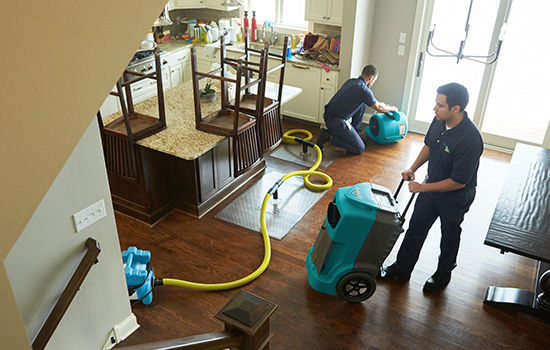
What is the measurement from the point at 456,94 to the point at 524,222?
98cm

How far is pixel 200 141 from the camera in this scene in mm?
4094

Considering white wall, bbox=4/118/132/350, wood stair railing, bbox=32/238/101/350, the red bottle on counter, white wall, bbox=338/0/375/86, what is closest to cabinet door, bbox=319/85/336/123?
white wall, bbox=338/0/375/86

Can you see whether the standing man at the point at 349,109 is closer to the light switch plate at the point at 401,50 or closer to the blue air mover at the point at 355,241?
the light switch plate at the point at 401,50

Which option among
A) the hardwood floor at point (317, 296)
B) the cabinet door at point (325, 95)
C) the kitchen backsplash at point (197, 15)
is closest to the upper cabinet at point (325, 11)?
the cabinet door at point (325, 95)

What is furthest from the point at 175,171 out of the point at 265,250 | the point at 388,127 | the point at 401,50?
the point at 401,50

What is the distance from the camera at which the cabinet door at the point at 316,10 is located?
589 cm

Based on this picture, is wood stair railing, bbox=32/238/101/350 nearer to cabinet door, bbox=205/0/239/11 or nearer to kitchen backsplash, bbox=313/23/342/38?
kitchen backsplash, bbox=313/23/342/38

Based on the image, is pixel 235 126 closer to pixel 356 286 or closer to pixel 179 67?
pixel 356 286

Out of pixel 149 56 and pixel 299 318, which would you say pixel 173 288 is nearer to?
pixel 299 318

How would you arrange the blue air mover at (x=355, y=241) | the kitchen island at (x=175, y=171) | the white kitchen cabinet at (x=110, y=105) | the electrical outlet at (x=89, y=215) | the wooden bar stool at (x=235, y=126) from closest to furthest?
the electrical outlet at (x=89, y=215) → the blue air mover at (x=355, y=241) → the kitchen island at (x=175, y=171) → the wooden bar stool at (x=235, y=126) → the white kitchen cabinet at (x=110, y=105)

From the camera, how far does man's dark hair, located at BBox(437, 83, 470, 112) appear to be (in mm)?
3098

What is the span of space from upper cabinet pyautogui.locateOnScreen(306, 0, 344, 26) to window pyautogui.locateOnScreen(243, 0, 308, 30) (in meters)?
0.46

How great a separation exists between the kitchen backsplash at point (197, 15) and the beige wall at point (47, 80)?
616 cm

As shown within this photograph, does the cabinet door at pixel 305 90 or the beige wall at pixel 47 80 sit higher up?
the beige wall at pixel 47 80
